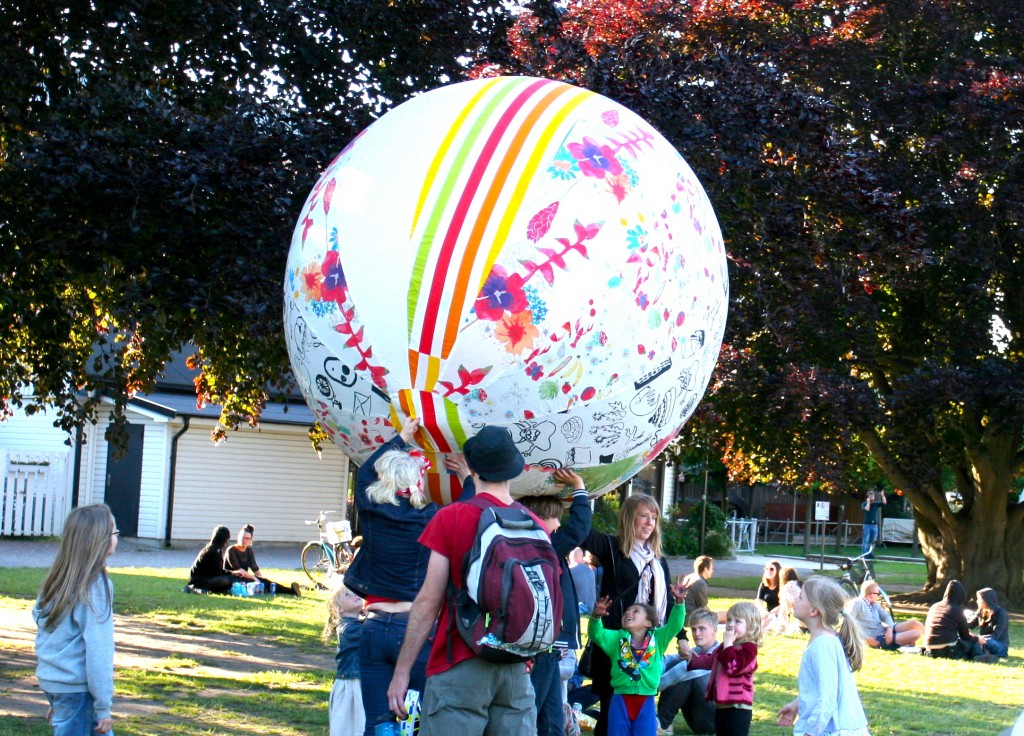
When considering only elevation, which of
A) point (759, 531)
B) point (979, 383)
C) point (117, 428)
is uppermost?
point (979, 383)

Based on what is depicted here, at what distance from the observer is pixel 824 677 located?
5977mm

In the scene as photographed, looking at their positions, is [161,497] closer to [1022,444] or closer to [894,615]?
[894,615]

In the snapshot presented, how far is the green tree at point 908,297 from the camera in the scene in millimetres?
15562

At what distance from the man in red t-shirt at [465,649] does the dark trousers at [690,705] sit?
167 inches

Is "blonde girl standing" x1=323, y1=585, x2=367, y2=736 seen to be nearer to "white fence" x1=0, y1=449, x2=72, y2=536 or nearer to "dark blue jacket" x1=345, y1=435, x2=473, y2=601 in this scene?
"dark blue jacket" x1=345, y1=435, x2=473, y2=601

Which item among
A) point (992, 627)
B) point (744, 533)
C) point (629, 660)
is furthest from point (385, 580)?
point (744, 533)

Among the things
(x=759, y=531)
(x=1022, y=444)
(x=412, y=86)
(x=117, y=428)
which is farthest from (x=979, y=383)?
(x=759, y=531)

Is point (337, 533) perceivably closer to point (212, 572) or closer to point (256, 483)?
point (212, 572)

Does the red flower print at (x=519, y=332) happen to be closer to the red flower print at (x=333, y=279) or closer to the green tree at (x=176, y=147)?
the red flower print at (x=333, y=279)

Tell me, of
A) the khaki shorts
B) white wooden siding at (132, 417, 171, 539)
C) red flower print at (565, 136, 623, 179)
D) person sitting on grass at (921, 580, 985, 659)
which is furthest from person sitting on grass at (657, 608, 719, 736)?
white wooden siding at (132, 417, 171, 539)

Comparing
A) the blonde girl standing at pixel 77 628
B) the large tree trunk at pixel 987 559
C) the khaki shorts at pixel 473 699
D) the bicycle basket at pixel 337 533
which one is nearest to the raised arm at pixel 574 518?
the khaki shorts at pixel 473 699

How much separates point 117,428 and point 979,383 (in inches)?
427

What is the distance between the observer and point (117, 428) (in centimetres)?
1198

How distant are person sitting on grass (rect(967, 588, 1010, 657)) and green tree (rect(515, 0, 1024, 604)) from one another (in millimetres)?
2789
